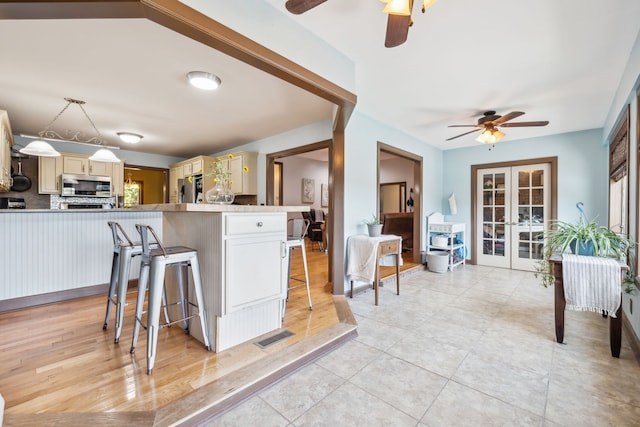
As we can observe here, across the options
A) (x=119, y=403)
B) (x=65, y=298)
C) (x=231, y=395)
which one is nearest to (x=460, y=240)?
(x=231, y=395)

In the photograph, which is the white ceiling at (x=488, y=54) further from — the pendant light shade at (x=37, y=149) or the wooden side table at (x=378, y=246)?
the pendant light shade at (x=37, y=149)

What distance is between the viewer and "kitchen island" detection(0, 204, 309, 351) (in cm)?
193

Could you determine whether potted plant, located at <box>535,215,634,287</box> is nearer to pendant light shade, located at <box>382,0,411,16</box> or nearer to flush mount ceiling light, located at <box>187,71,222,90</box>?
pendant light shade, located at <box>382,0,411,16</box>

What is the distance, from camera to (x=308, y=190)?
7.88m

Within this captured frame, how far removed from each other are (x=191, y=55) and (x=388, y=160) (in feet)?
22.1

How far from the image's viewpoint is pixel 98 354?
192 cm

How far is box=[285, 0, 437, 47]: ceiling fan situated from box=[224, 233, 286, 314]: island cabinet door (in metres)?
1.44

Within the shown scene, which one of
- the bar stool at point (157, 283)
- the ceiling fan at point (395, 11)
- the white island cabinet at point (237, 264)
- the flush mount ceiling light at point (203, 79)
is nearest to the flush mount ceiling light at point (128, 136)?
the flush mount ceiling light at point (203, 79)

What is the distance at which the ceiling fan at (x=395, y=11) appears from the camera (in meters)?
1.35

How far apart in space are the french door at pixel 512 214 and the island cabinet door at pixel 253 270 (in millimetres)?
4712

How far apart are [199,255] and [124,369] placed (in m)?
0.82

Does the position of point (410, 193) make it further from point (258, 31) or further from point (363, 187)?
point (258, 31)

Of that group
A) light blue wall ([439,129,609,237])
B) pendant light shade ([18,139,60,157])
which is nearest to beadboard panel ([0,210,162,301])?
pendant light shade ([18,139,60,157])

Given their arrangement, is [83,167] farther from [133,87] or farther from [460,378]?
[460,378]
